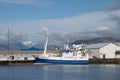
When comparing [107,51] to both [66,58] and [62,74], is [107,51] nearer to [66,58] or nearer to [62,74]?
[66,58]

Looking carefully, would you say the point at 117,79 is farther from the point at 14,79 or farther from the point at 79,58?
the point at 79,58

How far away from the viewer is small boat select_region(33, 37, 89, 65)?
96312 millimetres

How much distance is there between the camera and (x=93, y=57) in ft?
332

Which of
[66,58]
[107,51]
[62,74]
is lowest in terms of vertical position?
[62,74]

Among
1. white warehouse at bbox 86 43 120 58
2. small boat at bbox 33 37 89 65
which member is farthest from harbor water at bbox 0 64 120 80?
white warehouse at bbox 86 43 120 58

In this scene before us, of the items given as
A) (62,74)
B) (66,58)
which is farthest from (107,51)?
(62,74)

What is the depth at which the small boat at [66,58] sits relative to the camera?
9631 centimetres

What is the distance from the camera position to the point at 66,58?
97688 mm

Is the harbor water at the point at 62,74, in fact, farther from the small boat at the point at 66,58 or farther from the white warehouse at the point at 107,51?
the white warehouse at the point at 107,51

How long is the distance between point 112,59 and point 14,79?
51.0 metres

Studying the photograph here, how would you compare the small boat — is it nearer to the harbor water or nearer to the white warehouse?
the white warehouse

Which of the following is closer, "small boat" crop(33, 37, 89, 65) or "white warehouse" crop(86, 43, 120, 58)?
"small boat" crop(33, 37, 89, 65)

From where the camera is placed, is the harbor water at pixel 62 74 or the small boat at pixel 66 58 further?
the small boat at pixel 66 58

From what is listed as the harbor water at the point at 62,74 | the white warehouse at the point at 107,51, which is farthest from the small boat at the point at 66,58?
the harbor water at the point at 62,74
